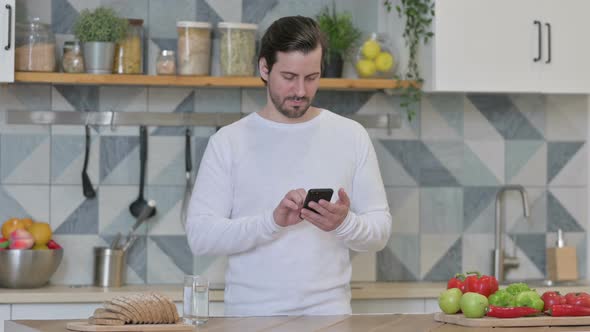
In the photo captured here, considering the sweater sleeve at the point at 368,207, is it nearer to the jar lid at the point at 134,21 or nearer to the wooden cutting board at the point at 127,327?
the wooden cutting board at the point at 127,327

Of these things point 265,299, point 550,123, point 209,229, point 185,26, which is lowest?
point 265,299

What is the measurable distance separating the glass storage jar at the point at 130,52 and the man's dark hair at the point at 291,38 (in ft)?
3.47

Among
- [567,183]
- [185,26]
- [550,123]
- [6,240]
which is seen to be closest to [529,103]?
[550,123]

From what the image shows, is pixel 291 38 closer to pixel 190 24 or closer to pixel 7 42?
pixel 190 24

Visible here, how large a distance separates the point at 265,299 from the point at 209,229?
0.80 ft

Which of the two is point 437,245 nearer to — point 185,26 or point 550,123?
point 550,123

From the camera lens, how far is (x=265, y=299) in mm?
2592

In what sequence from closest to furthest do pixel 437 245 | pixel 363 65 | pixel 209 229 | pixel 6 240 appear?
1. pixel 209 229
2. pixel 6 240
3. pixel 363 65
4. pixel 437 245

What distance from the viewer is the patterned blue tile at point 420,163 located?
12.9ft

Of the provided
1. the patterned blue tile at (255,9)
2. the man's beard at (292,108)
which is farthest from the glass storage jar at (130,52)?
the man's beard at (292,108)

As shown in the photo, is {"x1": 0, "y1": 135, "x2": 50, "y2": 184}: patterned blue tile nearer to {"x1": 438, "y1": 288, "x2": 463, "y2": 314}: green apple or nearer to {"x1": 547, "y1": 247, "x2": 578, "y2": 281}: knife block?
{"x1": 438, "y1": 288, "x2": 463, "y2": 314}: green apple

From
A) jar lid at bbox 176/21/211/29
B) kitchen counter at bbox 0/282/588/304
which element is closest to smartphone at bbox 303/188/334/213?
Result: kitchen counter at bbox 0/282/588/304

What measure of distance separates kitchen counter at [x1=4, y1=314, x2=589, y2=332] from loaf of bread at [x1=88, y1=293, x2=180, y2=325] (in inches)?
3.3

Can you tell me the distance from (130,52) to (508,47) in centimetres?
143
